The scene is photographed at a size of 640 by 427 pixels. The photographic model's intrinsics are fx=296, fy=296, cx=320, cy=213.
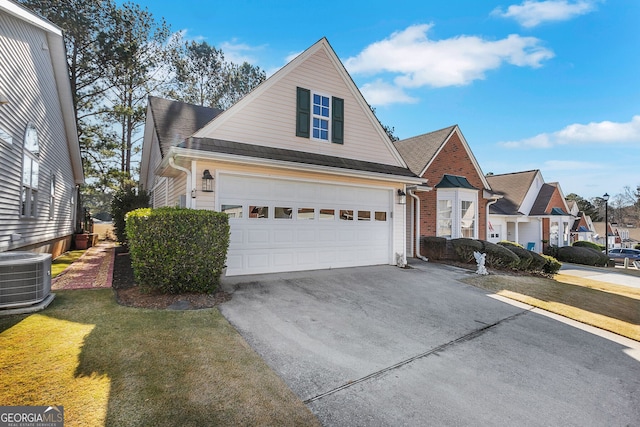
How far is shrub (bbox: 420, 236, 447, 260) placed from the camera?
12.9 metres

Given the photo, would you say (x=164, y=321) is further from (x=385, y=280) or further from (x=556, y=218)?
(x=556, y=218)

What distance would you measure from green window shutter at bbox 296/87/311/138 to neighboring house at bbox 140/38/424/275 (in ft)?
0.10

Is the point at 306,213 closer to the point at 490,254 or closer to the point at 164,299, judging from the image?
the point at 164,299

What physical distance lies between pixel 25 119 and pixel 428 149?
15.1 m

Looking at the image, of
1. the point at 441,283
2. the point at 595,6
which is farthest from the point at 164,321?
the point at 595,6

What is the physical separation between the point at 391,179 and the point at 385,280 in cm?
351

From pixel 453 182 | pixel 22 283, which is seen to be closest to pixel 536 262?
pixel 453 182

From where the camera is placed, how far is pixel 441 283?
8539 mm

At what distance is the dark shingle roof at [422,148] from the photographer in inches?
569

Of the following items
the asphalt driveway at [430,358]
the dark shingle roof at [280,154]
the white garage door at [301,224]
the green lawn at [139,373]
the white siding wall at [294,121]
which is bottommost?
the asphalt driveway at [430,358]

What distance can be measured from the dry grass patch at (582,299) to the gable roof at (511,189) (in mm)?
10430

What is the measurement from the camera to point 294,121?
8906 millimetres

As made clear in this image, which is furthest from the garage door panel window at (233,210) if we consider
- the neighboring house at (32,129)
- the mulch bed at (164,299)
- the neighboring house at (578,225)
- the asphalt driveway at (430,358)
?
the neighboring house at (578,225)

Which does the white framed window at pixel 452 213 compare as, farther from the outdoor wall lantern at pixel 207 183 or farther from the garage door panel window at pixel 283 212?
the outdoor wall lantern at pixel 207 183
